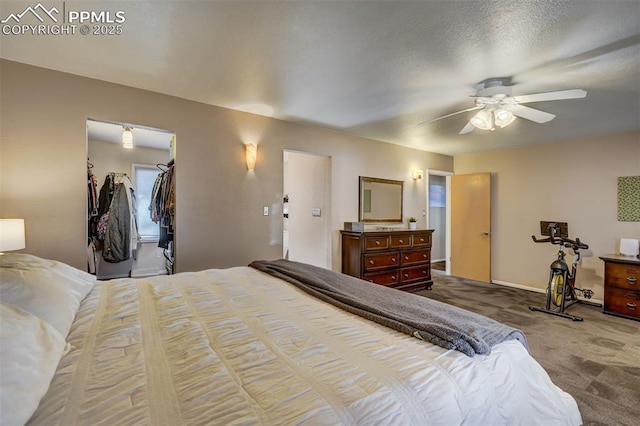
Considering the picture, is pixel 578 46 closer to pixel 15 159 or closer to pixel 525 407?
pixel 525 407

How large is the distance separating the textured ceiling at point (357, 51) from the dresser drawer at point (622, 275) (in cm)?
175

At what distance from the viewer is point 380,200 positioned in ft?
15.9

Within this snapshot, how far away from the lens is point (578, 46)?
2.01 m

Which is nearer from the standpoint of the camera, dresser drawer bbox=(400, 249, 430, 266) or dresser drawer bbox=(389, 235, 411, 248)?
dresser drawer bbox=(389, 235, 411, 248)

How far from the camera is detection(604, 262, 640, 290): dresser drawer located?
3457 mm

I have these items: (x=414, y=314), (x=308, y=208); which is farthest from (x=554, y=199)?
(x=414, y=314)

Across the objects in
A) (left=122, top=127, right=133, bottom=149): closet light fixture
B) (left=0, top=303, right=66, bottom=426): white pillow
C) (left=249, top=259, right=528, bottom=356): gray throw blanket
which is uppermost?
(left=122, top=127, right=133, bottom=149): closet light fixture

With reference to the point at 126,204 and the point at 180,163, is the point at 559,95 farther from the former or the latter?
the point at 126,204

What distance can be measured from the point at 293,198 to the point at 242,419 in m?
4.34

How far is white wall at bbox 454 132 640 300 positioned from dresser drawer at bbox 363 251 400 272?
7.08 ft

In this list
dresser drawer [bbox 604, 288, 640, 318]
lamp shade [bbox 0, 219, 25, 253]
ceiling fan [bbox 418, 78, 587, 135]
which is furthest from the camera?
dresser drawer [bbox 604, 288, 640, 318]

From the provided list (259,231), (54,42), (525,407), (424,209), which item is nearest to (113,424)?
(525,407)

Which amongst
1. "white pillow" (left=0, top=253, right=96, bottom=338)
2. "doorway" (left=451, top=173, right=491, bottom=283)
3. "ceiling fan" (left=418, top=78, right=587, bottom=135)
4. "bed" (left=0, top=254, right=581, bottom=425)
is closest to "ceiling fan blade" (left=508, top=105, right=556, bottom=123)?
"ceiling fan" (left=418, top=78, right=587, bottom=135)

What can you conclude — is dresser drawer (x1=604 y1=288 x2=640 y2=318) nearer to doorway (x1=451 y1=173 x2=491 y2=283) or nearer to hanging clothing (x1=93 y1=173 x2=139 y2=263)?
doorway (x1=451 y1=173 x2=491 y2=283)
